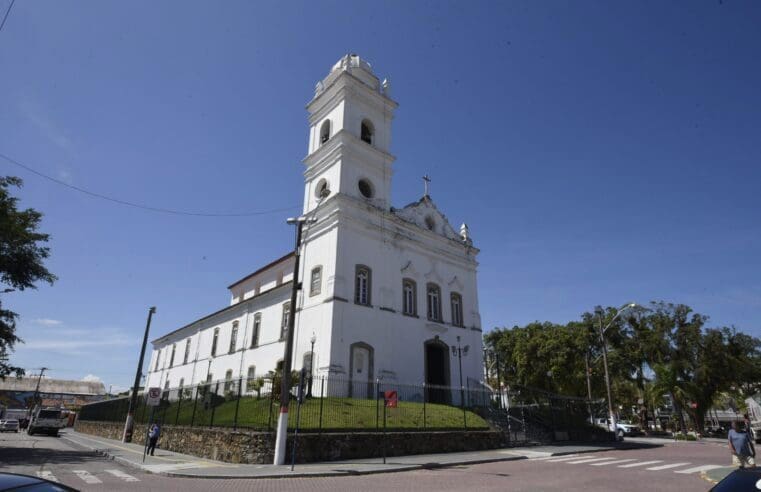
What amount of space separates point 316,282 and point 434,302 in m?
8.22

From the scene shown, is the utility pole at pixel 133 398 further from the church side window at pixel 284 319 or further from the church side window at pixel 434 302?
the church side window at pixel 434 302

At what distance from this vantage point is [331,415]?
692 inches

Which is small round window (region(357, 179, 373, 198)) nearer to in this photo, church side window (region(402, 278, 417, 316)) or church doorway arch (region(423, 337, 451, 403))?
church side window (region(402, 278, 417, 316))

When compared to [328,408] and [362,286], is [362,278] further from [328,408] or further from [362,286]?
[328,408]

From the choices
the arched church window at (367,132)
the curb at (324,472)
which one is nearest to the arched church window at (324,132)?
the arched church window at (367,132)

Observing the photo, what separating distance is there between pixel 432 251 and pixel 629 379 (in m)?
26.9

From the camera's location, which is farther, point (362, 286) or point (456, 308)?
point (456, 308)

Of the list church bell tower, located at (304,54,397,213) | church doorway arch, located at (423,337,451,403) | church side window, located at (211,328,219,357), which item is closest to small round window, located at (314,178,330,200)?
church bell tower, located at (304,54,397,213)

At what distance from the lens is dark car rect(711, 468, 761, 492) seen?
12.4 ft

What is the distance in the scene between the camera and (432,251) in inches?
1200

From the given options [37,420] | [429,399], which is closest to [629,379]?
[429,399]

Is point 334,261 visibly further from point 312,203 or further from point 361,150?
point 361,150

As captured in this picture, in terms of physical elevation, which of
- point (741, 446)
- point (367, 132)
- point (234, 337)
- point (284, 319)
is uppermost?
point (367, 132)

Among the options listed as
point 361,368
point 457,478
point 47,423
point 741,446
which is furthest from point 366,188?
point 47,423
